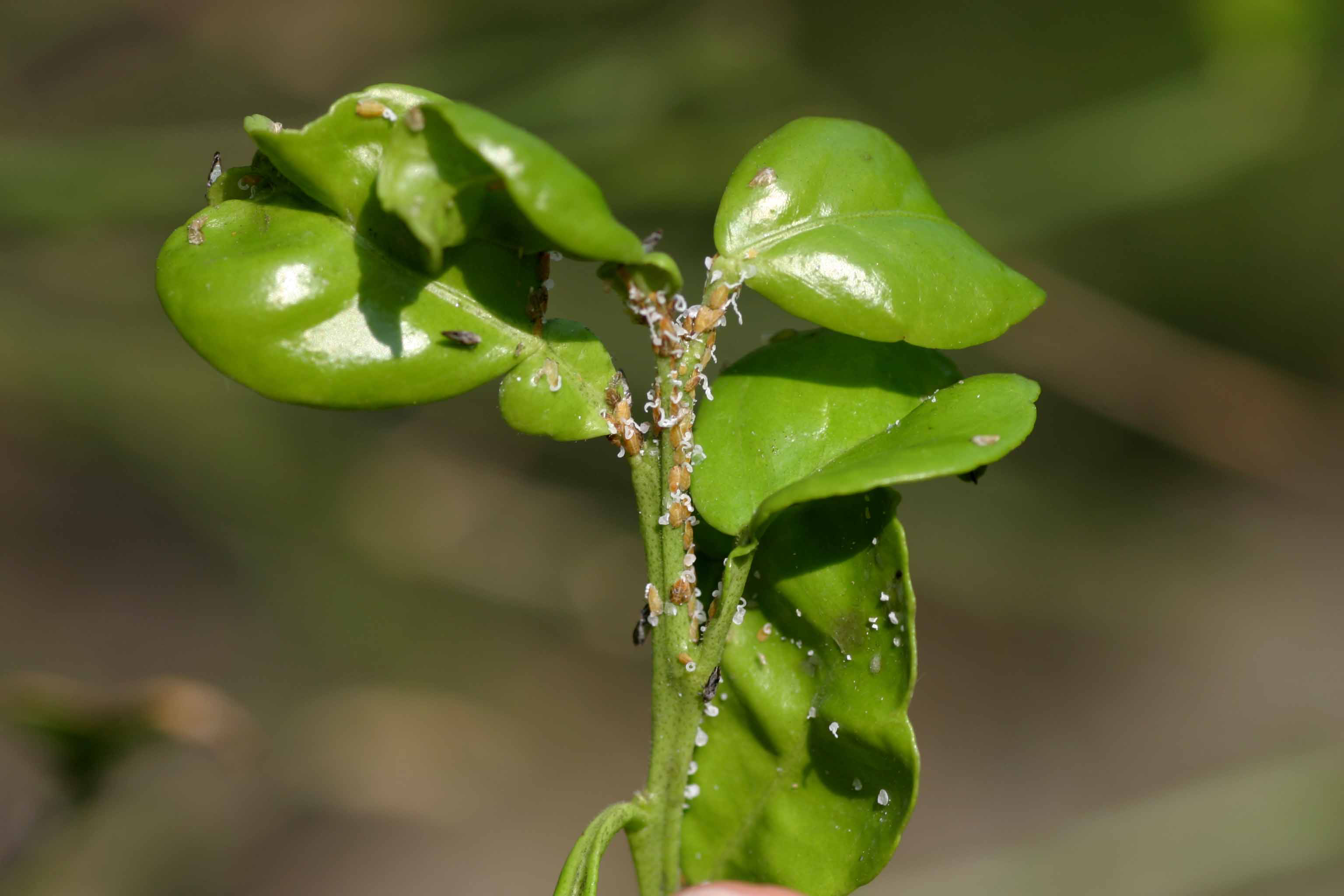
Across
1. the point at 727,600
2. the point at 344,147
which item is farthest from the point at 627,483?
the point at 344,147

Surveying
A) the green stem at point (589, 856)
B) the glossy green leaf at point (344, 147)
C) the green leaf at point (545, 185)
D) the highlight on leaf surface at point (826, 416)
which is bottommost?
the green stem at point (589, 856)

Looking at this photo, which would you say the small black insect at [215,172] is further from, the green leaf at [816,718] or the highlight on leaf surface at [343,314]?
the green leaf at [816,718]

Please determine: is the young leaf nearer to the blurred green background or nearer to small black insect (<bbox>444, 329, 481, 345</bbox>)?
small black insect (<bbox>444, 329, 481, 345</bbox>)

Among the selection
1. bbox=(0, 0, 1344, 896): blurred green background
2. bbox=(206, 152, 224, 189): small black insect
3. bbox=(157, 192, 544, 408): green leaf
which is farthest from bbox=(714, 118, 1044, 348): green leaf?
bbox=(0, 0, 1344, 896): blurred green background

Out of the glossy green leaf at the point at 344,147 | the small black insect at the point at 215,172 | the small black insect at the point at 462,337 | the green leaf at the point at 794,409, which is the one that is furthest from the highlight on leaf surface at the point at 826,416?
the small black insect at the point at 215,172

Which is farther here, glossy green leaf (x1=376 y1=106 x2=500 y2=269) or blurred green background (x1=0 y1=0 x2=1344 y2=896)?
blurred green background (x1=0 y1=0 x2=1344 y2=896)

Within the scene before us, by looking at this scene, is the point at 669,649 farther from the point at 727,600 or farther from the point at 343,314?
the point at 343,314
